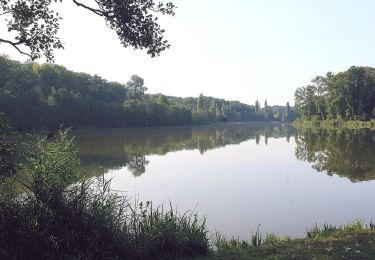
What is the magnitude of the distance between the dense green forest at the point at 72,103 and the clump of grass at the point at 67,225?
4901cm

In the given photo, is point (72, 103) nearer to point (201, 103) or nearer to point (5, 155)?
point (201, 103)

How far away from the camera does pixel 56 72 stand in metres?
106

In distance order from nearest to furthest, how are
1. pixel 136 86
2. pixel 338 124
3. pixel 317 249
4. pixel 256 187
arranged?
pixel 317 249 → pixel 256 187 → pixel 338 124 → pixel 136 86

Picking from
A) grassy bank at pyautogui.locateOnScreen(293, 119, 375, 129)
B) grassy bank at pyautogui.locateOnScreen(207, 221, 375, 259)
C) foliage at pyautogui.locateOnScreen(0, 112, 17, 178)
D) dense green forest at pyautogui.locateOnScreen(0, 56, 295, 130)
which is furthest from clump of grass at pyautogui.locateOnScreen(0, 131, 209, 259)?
grassy bank at pyautogui.locateOnScreen(293, 119, 375, 129)

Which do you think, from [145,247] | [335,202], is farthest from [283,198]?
[145,247]

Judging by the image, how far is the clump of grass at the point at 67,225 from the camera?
711 centimetres

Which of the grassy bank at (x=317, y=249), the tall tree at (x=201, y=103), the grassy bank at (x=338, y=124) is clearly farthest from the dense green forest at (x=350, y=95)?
the grassy bank at (x=317, y=249)

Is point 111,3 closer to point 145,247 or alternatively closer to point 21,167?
point 21,167

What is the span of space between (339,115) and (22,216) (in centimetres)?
10281

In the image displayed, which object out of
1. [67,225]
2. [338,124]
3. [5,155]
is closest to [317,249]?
[67,225]

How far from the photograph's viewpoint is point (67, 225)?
730 cm

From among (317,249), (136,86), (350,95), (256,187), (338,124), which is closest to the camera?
(317,249)

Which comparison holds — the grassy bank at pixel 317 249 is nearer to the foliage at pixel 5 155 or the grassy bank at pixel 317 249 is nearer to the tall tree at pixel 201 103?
the foliage at pixel 5 155

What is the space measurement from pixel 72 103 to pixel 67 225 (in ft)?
302
